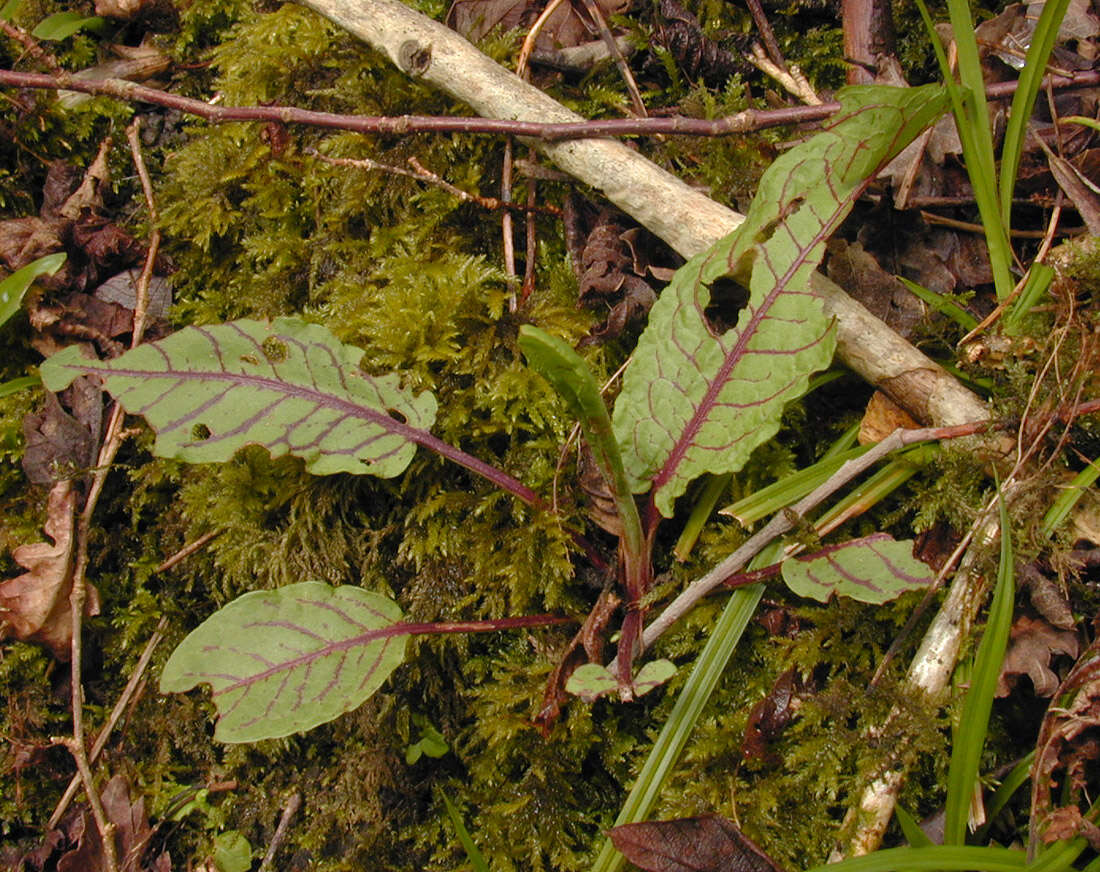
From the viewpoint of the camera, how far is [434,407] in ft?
5.95

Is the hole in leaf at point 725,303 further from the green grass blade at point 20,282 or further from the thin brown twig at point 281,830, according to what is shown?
the green grass blade at point 20,282

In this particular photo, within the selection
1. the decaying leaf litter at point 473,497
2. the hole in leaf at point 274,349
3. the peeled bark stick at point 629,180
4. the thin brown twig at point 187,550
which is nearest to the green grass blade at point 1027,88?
the decaying leaf litter at point 473,497

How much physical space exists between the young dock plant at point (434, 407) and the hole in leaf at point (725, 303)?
83 millimetres

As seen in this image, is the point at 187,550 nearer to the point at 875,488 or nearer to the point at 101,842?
the point at 101,842

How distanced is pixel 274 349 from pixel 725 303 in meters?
1.14

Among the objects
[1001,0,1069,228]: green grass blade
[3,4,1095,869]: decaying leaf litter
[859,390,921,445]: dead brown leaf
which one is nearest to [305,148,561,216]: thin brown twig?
[3,4,1095,869]: decaying leaf litter

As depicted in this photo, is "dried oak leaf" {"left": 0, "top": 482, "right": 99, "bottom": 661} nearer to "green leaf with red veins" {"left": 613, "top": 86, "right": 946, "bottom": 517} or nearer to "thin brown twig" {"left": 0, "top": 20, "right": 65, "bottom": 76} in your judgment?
"thin brown twig" {"left": 0, "top": 20, "right": 65, "bottom": 76}

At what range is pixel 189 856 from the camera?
1952 mm

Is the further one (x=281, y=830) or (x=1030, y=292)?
(x=281, y=830)

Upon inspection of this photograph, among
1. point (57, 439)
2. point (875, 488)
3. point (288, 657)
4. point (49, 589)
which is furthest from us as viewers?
point (57, 439)

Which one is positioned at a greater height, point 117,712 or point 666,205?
point 666,205

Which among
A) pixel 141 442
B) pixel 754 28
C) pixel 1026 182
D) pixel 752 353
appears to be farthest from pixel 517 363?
pixel 1026 182

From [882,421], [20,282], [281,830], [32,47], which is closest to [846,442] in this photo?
[882,421]

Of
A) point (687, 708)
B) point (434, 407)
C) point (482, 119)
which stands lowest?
point (687, 708)
